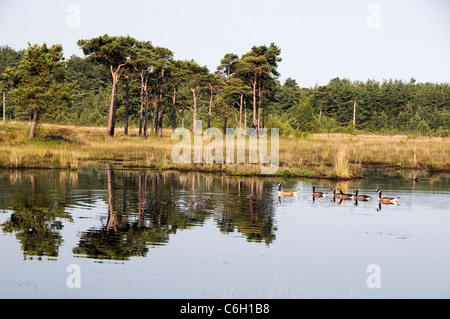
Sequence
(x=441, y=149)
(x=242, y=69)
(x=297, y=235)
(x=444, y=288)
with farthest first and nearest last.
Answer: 1. (x=242, y=69)
2. (x=441, y=149)
3. (x=297, y=235)
4. (x=444, y=288)

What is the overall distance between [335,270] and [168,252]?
4.57 m

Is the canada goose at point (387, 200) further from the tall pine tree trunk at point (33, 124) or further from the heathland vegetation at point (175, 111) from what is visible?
the tall pine tree trunk at point (33, 124)

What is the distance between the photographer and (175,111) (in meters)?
96.5

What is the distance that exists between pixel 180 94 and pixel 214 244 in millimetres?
74411

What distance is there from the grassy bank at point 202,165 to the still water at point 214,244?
945 centimetres

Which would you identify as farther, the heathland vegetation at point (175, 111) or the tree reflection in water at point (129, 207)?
the heathland vegetation at point (175, 111)

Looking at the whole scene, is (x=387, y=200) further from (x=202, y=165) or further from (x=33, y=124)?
(x=33, y=124)

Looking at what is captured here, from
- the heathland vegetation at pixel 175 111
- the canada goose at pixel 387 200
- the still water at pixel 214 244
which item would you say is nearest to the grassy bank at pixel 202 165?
the heathland vegetation at pixel 175 111

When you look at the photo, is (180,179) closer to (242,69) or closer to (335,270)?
(335,270)

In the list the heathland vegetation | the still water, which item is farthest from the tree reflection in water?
the heathland vegetation

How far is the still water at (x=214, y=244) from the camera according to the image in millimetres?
12305

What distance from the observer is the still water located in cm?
1230
